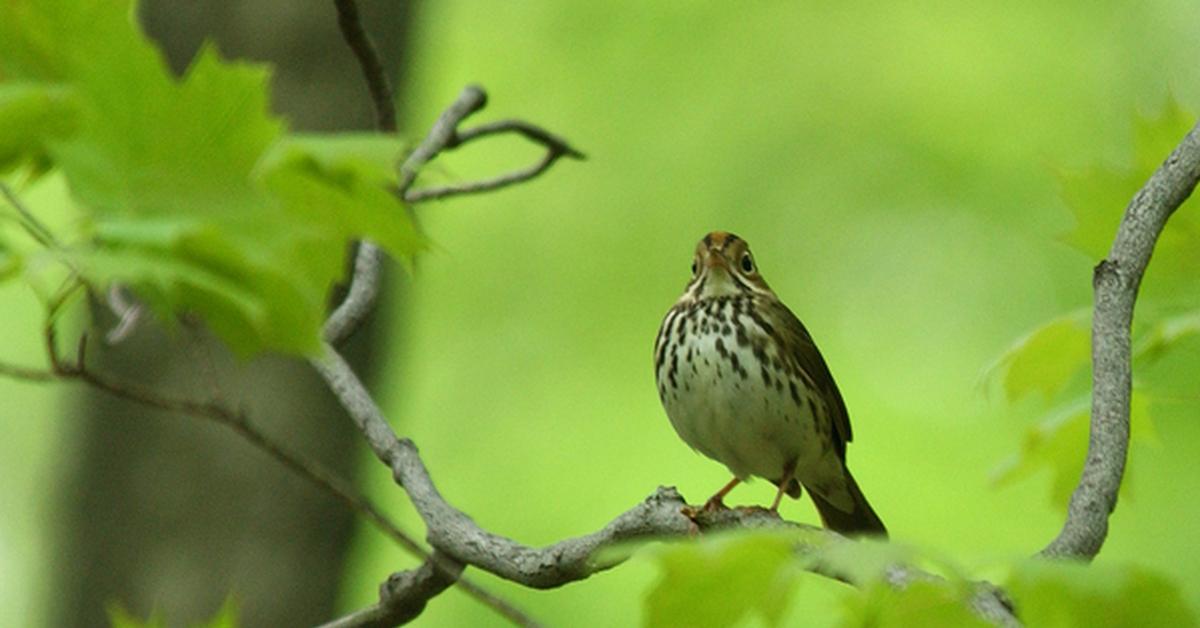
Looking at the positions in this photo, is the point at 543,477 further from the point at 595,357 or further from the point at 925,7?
the point at 925,7

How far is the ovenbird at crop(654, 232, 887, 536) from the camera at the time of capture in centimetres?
317

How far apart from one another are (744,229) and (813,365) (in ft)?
16.8

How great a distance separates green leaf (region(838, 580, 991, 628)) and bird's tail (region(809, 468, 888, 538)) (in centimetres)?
226

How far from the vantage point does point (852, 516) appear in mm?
3559

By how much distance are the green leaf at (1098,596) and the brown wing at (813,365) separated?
6.81 feet

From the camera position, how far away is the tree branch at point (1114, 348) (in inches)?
71.5

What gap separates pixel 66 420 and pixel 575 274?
395 cm

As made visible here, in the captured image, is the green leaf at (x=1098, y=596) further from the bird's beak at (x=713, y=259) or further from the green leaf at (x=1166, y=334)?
the bird's beak at (x=713, y=259)

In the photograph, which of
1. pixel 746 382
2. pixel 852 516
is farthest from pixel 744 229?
pixel 746 382

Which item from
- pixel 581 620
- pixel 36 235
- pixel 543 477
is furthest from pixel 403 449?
pixel 543 477

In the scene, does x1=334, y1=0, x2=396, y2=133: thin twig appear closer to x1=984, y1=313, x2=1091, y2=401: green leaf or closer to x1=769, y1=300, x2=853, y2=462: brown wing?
x1=769, y1=300, x2=853, y2=462: brown wing

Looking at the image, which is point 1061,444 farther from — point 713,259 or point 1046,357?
point 713,259

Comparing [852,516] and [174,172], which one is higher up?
[852,516]

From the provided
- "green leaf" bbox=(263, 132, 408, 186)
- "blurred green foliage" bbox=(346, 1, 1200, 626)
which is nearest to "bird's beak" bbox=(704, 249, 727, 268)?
"green leaf" bbox=(263, 132, 408, 186)
